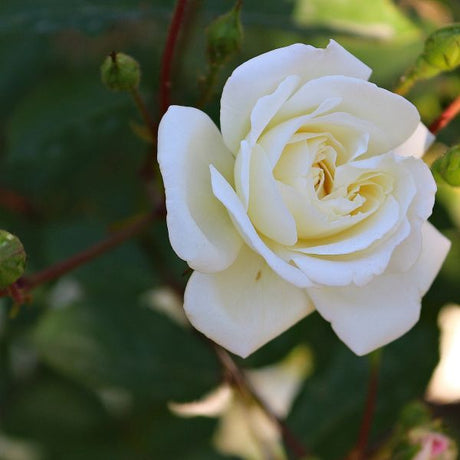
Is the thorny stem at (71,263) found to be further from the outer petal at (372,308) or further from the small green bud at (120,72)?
the outer petal at (372,308)

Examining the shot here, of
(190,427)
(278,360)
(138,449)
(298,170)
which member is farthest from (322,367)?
(298,170)

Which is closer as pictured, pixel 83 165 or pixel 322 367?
pixel 322 367

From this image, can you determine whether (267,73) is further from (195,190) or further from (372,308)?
(372,308)

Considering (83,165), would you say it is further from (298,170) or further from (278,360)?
(298,170)

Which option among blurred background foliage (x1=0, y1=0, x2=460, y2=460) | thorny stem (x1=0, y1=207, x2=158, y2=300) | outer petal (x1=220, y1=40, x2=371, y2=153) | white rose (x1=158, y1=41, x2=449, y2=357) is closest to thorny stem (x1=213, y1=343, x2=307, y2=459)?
blurred background foliage (x1=0, y1=0, x2=460, y2=460)

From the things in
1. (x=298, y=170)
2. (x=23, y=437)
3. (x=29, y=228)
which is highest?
(x=298, y=170)

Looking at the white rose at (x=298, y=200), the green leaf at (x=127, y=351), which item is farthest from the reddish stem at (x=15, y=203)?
the white rose at (x=298, y=200)

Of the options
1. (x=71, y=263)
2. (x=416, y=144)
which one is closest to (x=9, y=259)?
(x=71, y=263)
